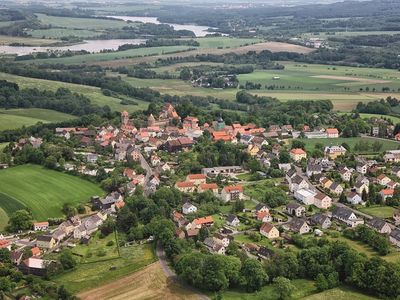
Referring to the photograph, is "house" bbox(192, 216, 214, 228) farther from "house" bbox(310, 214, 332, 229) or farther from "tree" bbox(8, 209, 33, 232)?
"tree" bbox(8, 209, 33, 232)

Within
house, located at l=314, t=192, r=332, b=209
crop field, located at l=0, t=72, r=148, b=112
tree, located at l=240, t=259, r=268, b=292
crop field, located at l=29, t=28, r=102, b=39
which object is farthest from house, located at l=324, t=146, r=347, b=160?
crop field, located at l=29, t=28, r=102, b=39

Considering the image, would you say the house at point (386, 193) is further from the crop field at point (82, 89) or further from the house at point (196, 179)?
the crop field at point (82, 89)

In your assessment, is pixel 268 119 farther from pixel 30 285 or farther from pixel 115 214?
pixel 30 285

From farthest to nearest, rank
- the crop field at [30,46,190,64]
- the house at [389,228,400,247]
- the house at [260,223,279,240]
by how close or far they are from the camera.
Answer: the crop field at [30,46,190,64] → the house at [260,223,279,240] → the house at [389,228,400,247]

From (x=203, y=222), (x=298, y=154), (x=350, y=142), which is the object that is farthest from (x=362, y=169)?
(x=203, y=222)

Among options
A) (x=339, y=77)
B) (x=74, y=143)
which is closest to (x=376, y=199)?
(x=74, y=143)

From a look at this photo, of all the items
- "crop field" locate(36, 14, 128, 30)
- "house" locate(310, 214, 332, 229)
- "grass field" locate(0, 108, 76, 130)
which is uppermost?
"crop field" locate(36, 14, 128, 30)

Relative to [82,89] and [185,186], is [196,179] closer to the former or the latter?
[185,186]
